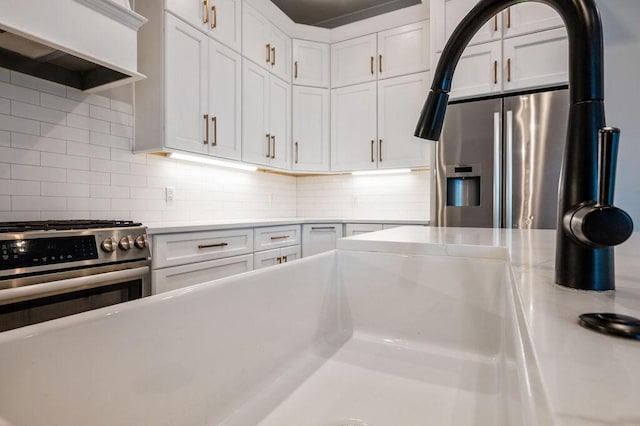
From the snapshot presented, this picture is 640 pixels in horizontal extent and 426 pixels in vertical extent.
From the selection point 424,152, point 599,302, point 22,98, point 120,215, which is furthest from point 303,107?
point 599,302

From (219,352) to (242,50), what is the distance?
2551 millimetres

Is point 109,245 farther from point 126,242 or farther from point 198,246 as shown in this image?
point 198,246

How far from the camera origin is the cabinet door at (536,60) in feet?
7.71

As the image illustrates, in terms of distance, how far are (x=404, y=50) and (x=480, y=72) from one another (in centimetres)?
75

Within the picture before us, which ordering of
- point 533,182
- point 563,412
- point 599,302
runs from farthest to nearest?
point 533,182 → point 599,302 → point 563,412

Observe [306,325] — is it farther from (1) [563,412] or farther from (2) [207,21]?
(2) [207,21]

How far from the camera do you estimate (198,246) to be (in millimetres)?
1992

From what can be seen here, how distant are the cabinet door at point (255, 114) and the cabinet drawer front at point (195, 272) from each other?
2.76 feet

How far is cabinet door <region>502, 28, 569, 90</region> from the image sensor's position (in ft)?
7.71

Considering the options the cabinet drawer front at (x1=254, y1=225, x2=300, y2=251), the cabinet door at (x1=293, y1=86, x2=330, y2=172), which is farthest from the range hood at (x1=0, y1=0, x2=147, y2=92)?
the cabinet door at (x1=293, y1=86, x2=330, y2=172)

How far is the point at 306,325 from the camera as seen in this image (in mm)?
854

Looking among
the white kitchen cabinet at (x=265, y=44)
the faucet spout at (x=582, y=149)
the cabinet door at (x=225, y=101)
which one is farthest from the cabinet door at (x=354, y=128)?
the faucet spout at (x=582, y=149)

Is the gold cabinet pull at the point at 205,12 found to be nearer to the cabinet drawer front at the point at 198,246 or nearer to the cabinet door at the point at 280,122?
the cabinet door at the point at 280,122

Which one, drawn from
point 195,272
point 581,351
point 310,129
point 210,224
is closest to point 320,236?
point 310,129
